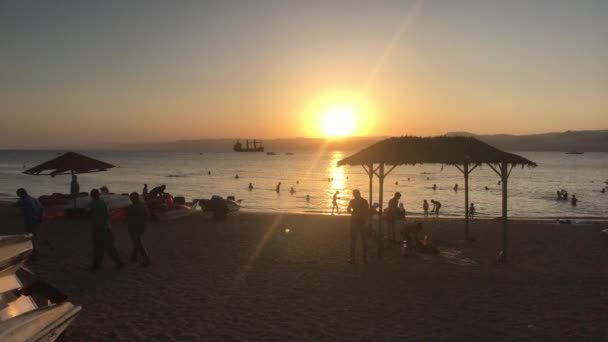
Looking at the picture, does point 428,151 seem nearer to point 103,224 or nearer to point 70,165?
point 103,224

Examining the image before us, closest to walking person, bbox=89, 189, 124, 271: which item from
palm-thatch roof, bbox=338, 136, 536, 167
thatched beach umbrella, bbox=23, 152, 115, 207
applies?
palm-thatch roof, bbox=338, 136, 536, 167

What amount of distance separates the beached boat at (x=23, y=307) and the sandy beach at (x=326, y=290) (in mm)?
911

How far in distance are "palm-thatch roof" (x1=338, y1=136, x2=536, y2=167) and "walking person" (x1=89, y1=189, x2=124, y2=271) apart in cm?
707

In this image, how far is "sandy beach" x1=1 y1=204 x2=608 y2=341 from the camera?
24.1 feet

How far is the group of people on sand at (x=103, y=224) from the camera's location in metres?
10.4

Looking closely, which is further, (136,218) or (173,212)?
(173,212)

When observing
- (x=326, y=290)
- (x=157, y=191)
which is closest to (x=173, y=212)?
(x=157, y=191)

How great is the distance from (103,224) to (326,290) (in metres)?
5.19

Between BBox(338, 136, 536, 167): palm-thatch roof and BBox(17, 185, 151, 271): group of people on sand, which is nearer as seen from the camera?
BBox(17, 185, 151, 271): group of people on sand

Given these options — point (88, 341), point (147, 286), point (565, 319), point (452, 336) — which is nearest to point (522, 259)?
point (565, 319)

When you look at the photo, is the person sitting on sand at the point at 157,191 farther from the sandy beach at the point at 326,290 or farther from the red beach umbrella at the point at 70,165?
the sandy beach at the point at 326,290

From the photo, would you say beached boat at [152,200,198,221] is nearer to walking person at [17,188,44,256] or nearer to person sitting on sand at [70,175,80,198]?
person sitting on sand at [70,175,80,198]

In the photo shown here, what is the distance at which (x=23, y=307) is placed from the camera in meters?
5.98

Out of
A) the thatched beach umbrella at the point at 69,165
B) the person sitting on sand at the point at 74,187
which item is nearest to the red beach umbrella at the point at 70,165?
the thatched beach umbrella at the point at 69,165
